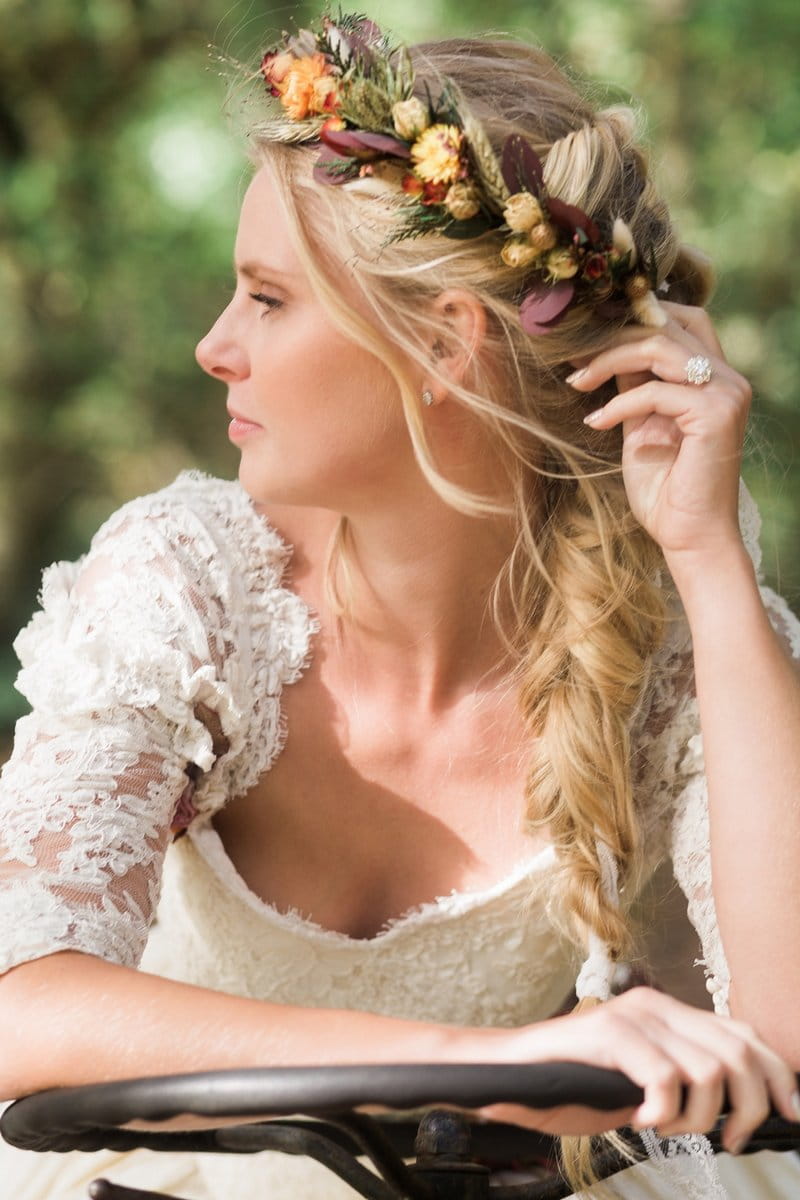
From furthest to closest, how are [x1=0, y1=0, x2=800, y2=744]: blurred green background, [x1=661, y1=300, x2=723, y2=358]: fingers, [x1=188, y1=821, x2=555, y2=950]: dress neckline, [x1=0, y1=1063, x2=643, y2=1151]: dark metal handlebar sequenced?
[x1=0, y1=0, x2=800, y2=744]: blurred green background < [x1=188, y1=821, x2=555, y2=950]: dress neckline < [x1=661, y1=300, x2=723, y2=358]: fingers < [x1=0, y1=1063, x2=643, y2=1151]: dark metal handlebar

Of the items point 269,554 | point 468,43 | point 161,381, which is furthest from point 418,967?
point 161,381

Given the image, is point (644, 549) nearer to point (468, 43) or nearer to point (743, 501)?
point (743, 501)

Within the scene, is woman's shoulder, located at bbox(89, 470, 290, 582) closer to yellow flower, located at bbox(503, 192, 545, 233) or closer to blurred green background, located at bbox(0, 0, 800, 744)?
yellow flower, located at bbox(503, 192, 545, 233)

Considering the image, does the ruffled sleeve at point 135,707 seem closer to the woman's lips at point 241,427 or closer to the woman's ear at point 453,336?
the woman's lips at point 241,427

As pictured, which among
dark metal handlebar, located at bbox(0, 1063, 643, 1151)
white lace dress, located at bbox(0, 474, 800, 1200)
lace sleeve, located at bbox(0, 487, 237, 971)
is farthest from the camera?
white lace dress, located at bbox(0, 474, 800, 1200)

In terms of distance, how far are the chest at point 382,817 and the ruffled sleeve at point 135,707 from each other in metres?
0.10

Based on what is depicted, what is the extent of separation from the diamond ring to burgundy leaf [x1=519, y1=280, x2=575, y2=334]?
176 millimetres

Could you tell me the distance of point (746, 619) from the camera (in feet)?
5.62

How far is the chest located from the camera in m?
2.05

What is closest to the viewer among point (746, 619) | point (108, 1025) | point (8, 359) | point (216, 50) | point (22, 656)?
point (108, 1025)

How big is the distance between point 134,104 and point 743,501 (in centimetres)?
533

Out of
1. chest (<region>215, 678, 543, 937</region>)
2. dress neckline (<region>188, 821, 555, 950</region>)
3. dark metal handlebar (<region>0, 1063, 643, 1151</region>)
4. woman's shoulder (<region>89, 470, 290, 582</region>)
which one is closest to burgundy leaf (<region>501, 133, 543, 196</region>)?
woman's shoulder (<region>89, 470, 290, 582</region>)

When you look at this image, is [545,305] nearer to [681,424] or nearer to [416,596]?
[681,424]

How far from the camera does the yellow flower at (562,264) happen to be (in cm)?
169
